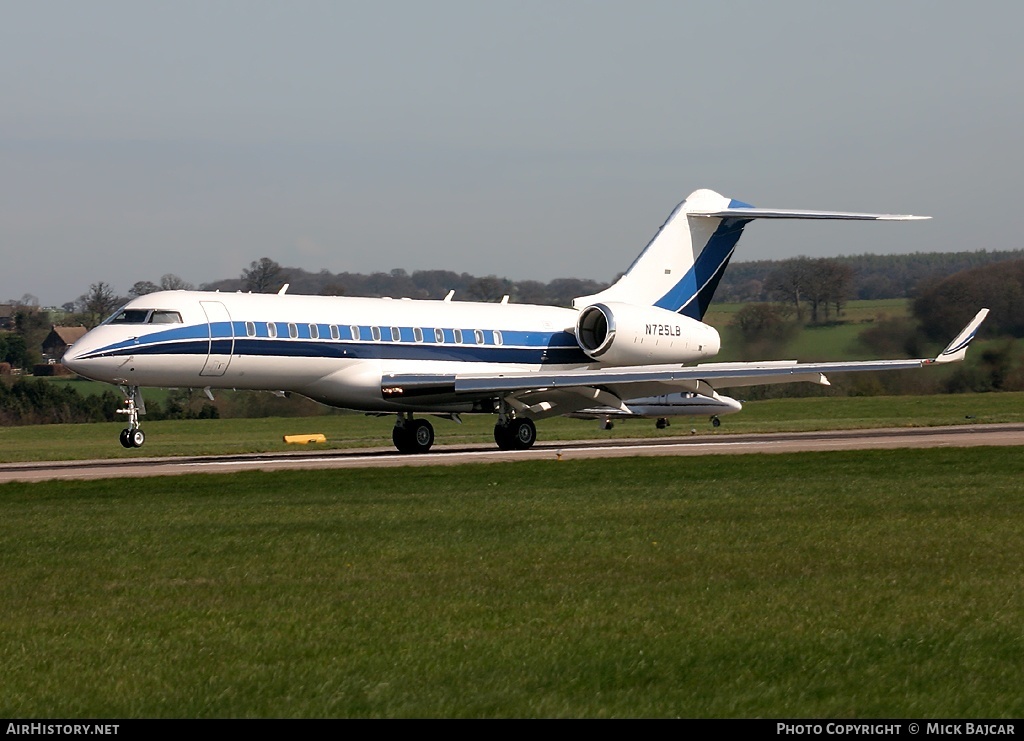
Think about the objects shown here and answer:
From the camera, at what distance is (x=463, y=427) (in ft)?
164

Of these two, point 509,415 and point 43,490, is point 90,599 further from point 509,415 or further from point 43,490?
point 509,415

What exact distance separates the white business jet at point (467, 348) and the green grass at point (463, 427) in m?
5.53

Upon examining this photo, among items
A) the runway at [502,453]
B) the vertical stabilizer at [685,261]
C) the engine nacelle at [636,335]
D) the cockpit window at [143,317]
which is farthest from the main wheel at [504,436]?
the cockpit window at [143,317]

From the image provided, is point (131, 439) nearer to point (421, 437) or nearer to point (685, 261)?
point (421, 437)

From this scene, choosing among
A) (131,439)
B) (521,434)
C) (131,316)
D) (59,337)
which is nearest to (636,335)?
(521,434)

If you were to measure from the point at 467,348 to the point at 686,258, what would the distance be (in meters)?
7.62

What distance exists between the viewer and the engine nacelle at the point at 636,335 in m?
34.6

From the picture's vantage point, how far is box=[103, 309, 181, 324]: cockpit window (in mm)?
29047

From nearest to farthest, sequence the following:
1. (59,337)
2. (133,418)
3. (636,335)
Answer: (133,418), (636,335), (59,337)

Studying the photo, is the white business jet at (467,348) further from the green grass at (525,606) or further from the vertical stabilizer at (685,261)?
the green grass at (525,606)

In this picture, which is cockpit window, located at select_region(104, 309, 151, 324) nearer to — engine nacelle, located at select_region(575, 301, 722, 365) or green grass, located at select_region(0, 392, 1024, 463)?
green grass, located at select_region(0, 392, 1024, 463)

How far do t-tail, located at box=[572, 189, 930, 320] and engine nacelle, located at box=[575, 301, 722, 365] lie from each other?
122 cm
